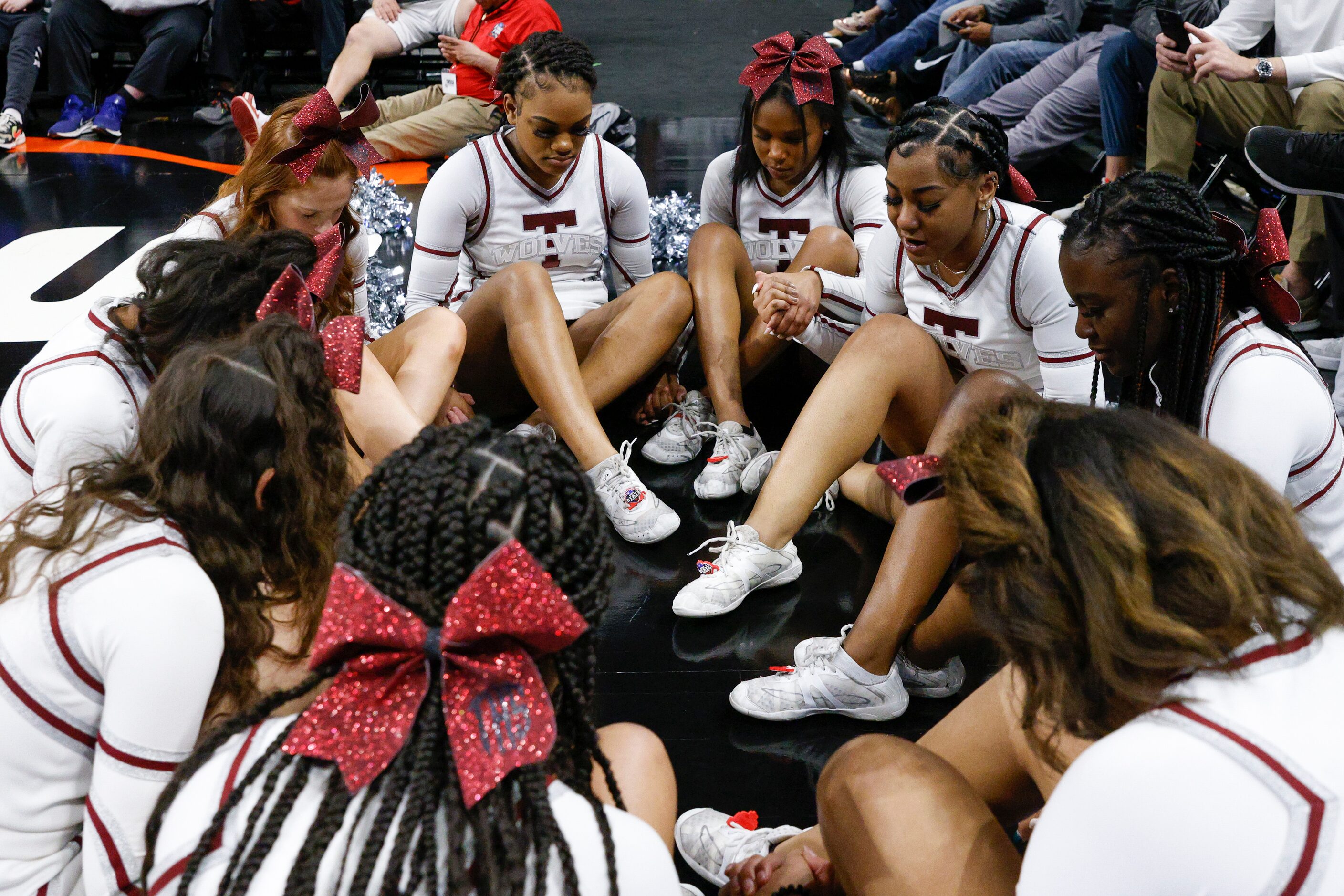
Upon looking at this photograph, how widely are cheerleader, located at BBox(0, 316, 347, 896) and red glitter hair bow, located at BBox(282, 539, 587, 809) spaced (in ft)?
0.96

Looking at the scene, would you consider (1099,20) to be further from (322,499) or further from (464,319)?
(322,499)

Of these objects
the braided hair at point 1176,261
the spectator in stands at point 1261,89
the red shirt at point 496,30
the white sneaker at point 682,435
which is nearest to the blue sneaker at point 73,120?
the red shirt at point 496,30

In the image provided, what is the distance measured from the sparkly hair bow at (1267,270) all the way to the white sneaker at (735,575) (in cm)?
101

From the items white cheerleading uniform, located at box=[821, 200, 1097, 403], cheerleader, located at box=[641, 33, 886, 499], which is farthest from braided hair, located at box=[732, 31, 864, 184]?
white cheerleading uniform, located at box=[821, 200, 1097, 403]

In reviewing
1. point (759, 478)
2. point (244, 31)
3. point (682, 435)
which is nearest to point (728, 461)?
point (759, 478)

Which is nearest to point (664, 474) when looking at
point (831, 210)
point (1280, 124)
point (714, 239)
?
point (714, 239)

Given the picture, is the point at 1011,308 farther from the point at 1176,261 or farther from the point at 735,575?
the point at 735,575

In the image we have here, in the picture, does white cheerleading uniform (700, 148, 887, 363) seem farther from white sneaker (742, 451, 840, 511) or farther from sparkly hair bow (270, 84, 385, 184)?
sparkly hair bow (270, 84, 385, 184)

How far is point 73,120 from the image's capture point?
6020 mm

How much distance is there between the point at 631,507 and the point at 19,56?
523 cm

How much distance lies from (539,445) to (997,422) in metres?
0.48

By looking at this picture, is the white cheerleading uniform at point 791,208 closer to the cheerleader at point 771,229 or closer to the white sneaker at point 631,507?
the cheerleader at point 771,229

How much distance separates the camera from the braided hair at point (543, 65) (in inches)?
111

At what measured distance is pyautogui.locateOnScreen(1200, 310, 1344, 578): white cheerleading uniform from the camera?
1702mm
